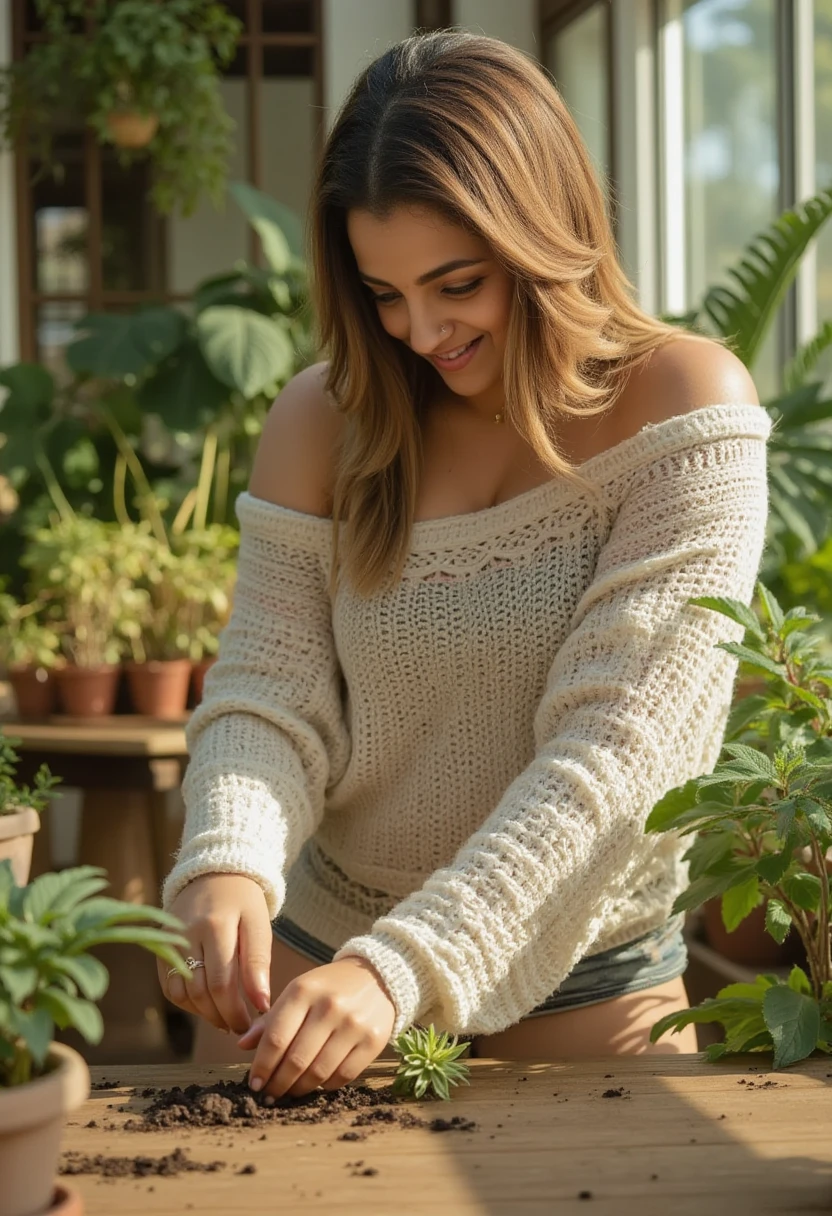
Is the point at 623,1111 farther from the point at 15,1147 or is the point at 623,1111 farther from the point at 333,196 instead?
the point at 333,196

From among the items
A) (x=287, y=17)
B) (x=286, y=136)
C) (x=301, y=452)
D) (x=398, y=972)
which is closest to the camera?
(x=398, y=972)

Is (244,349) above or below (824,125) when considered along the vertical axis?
below

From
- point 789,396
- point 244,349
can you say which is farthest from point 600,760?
point 244,349

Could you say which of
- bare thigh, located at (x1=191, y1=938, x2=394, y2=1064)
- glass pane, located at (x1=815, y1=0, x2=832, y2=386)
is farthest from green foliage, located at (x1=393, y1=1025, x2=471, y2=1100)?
glass pane, located at (x1=815, y1=0, x2=832, y2=386)

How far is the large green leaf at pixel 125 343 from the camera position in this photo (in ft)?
12.8

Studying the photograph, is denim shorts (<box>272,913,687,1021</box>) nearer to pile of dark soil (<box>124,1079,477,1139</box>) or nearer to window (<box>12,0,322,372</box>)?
pile of dark soil (<box>124,1079,477,1139</box>)

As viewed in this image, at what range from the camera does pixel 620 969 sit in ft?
5.08

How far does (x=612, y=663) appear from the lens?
1.35m

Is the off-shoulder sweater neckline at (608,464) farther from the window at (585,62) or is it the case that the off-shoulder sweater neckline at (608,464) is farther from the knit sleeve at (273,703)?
the window at (585,62)

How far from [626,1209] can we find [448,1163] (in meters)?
0.13

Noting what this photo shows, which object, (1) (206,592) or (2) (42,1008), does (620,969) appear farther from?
Answer: (1) (206,592)

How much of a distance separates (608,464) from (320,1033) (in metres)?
0.67

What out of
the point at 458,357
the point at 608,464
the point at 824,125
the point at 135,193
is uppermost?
the point at 135,193

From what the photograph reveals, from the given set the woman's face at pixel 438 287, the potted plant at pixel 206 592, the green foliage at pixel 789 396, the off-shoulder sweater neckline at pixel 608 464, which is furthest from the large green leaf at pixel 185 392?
the woman's face at pixel 438 287
